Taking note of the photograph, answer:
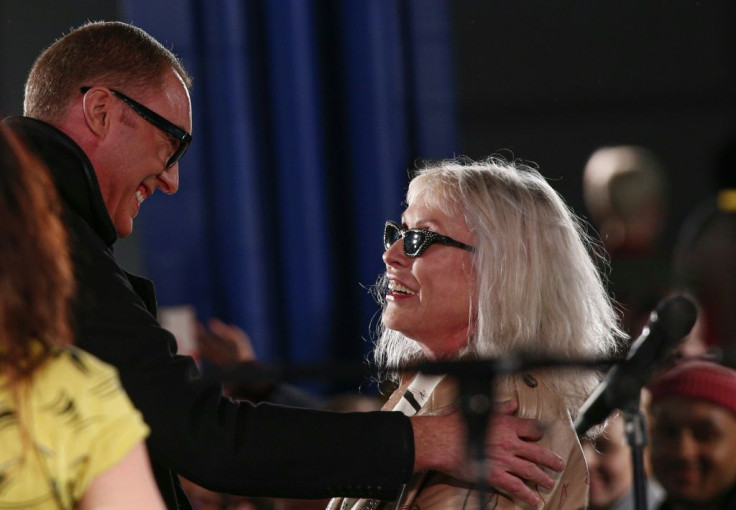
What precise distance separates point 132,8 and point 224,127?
564mm

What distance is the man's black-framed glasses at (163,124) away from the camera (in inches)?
90.0

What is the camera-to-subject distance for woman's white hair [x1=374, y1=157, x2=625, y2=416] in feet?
7.43

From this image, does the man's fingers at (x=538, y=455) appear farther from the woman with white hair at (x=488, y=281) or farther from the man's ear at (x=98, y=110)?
the man's ear at (x=98, y=110)

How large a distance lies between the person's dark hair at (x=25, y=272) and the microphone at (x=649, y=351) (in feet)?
2.31

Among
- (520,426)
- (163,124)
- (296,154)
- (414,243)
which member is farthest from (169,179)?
(296,154)

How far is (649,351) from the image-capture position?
1509 mm

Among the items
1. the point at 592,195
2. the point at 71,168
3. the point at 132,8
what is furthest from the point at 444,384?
the point at 132,8

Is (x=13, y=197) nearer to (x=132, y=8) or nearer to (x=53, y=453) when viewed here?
(x=53, y=453)

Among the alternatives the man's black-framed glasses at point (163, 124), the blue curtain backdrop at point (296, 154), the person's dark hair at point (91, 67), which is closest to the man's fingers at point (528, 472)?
the man's black-framed glasses at point (163, 124)

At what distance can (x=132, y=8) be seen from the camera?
450 centimetres

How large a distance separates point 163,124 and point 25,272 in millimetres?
1169

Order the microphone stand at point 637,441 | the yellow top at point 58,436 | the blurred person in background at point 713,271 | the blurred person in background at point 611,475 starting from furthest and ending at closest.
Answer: the blurred person in background at point 713,271 → the blurred person in background at point 611,475 → the microphone stand at point 637,441 → the yellow top at point 58,436

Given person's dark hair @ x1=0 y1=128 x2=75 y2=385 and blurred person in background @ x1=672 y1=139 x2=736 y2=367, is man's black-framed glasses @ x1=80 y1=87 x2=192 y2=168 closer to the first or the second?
person's dark hair @ x1=0 y1=128 x2=75 y2=385

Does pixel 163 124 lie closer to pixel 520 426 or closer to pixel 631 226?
pixel 520 426
